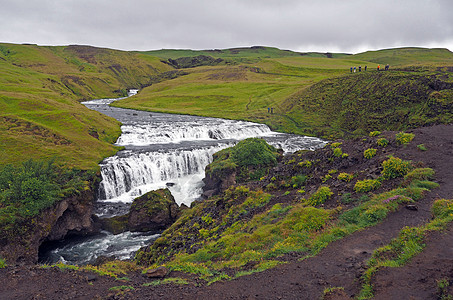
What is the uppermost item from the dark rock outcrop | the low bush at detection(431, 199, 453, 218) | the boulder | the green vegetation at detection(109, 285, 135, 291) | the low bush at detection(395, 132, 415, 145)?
the low bush at detection(395, 132, 415, 145)

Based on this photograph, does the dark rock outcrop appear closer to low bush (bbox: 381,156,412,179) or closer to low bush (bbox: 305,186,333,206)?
low bush (bbox: 305,186,333,206)

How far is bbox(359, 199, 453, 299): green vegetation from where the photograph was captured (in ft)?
27.2

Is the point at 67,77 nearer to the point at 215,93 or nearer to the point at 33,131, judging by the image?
the point at 215,93

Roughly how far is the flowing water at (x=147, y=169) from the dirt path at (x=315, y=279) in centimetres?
1185

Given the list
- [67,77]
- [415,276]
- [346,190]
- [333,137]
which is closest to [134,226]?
[346,190]

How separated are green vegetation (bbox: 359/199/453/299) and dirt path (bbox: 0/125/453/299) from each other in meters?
0.24

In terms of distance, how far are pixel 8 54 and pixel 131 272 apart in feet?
717

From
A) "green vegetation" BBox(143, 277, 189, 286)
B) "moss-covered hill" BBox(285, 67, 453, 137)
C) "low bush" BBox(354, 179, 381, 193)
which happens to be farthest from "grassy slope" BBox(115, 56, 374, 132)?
"green vegetation" BBox(143, 277, 189, 286)

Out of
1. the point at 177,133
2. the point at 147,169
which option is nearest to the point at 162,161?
the point at 147,169

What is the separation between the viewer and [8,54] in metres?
170

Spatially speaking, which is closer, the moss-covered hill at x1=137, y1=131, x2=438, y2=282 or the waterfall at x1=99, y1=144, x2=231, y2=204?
the moss-covered hill at x1=137, y1=131, x2=438, y2=282

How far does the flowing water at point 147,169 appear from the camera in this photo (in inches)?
925

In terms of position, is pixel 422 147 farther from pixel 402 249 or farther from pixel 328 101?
pixel 328 101

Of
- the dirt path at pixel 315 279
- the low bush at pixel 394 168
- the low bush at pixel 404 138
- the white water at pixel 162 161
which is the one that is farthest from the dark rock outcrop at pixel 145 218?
the low bush at pixel 404 138
